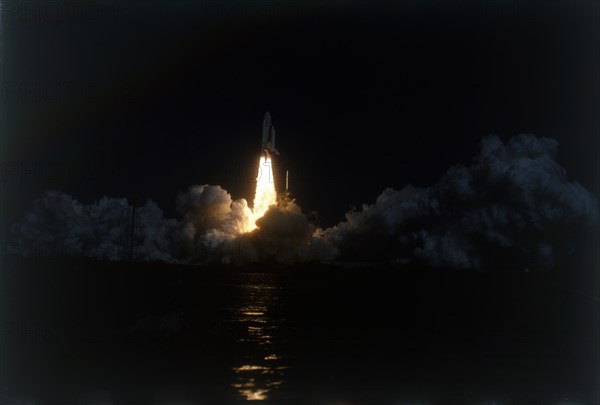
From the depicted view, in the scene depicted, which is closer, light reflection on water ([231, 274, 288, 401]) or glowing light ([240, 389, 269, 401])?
glowing light ([240, 389, 269, 401])

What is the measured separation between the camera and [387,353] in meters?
46.8

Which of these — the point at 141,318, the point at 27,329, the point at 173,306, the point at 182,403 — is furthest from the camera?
the point at 173,306

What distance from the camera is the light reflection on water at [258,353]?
34531mm

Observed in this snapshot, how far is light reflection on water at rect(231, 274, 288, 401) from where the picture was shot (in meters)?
34.5

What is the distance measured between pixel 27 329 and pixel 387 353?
29155 millimetres

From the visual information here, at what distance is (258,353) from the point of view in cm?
4541

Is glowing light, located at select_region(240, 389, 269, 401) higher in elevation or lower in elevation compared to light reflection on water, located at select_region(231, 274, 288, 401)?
lower

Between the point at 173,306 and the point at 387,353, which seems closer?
the point at 387,353

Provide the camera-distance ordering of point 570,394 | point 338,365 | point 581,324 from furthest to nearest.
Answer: point 581,324 < point 338,365 < point 570,394

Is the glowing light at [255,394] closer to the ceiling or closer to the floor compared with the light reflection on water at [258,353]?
closer to the floor

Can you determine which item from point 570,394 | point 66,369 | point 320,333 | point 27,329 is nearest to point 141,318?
point 27,329

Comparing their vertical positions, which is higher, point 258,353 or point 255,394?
point 258,353

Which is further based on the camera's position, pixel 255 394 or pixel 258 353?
pixel 258 353

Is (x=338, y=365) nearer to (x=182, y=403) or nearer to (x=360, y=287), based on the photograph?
(x=182, y=403)
